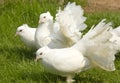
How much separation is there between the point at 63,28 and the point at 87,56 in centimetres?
62

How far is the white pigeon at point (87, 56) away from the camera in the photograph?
4.65 meters

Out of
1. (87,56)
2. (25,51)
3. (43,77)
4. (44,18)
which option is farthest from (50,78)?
(25,51)

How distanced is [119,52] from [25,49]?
1337 mm

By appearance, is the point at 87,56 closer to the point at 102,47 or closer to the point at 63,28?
the point at 102,47

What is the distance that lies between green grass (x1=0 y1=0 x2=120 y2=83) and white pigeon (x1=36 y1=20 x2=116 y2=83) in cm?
34

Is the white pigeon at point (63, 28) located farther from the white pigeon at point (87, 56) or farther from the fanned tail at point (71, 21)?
the white pigeon at point (87, 56)

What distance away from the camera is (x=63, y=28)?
208 inches

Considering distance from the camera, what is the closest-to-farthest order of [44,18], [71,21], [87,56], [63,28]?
[87,56]
[63,28]
[71,21]
[44,18]

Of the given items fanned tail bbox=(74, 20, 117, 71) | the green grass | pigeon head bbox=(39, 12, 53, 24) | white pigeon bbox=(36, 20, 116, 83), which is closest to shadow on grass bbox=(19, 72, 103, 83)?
the green grass

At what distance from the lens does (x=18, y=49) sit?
20.7 ft

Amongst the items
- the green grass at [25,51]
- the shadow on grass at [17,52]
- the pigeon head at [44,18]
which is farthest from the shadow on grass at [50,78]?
the pigeon head at [44,18]

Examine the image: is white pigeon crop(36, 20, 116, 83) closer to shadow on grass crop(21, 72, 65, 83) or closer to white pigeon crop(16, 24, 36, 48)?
shadow on grass crop(21, 72, 65, 83)

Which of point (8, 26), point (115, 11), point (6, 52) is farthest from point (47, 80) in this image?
point (115, 11)

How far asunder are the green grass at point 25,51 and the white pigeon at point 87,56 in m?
0.34
